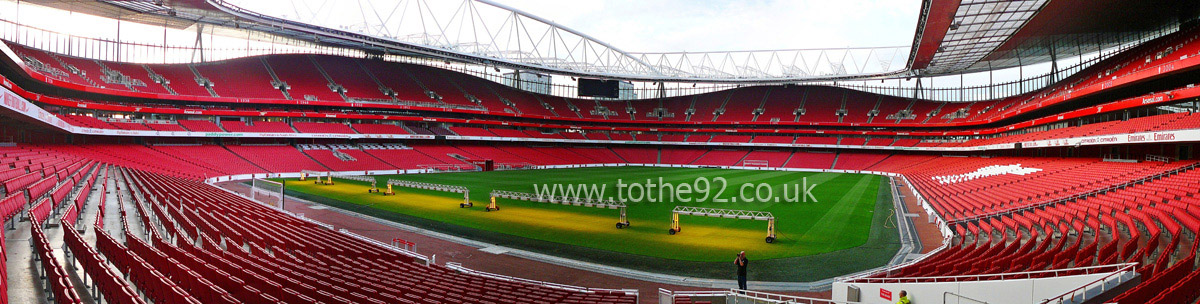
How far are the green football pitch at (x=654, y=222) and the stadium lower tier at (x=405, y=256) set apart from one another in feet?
11.6

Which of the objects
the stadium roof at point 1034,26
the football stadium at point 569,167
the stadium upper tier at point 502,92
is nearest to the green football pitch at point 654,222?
the football stadium at point 569,167

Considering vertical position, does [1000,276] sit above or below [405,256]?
above

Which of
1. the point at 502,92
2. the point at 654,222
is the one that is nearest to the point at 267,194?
the point at 654,222

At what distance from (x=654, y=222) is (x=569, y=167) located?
4339 cm

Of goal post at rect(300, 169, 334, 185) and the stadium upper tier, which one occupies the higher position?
the stadium upper tier

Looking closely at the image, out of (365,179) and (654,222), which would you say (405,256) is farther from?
(365,179)

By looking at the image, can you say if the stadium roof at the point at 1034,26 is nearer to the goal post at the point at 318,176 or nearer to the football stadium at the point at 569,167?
the football stadium at the point at 569,167

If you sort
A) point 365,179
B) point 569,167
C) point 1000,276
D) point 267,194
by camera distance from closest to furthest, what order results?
point 1000,276 → point 267,194 → point 365,179 → point 569,167

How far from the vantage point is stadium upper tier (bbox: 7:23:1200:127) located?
40719 millimetres

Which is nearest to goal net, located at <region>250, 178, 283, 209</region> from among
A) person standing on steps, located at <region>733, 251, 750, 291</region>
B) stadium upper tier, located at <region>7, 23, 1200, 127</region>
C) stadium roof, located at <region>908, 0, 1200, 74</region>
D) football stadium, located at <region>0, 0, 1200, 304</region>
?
football stadium, located at <region>0, 0, 1200, 304</region>

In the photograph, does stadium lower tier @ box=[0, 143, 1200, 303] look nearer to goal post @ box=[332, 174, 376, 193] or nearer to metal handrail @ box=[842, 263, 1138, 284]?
metal handrail @ box=[842, 263, 1138, 284]

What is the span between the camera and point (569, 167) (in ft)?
218

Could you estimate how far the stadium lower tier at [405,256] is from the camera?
7.88m

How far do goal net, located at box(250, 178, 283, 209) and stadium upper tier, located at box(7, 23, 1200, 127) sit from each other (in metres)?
14.3
